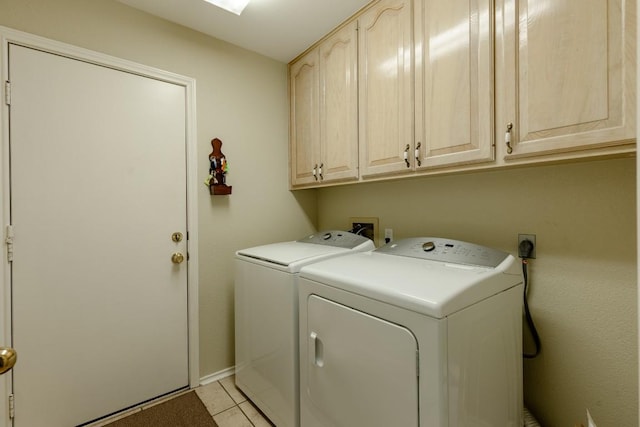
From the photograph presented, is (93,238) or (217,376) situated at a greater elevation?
(93,238)

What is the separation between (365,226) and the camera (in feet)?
6.79

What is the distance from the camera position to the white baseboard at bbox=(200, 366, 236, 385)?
193 cm

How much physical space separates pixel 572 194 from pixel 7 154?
252 cm

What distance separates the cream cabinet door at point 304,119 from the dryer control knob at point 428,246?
891mm

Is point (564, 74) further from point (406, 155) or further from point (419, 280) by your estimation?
point (419, 280)

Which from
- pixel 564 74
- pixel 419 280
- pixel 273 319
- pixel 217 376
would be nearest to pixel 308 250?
pixel 273 319

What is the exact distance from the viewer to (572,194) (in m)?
1.21

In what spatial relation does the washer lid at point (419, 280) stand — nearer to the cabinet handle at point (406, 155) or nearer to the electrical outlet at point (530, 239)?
the electrical outlet at point (530, 239)

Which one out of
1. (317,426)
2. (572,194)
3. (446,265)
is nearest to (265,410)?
(317,426)

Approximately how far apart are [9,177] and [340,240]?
66.6 inches

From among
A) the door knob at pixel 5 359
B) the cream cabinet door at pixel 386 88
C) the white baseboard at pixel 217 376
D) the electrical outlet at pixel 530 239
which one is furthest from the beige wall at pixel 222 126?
the electrical outlet at pixel 530 239

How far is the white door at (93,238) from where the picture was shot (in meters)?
1.40

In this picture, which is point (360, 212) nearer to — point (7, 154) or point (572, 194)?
point (572, 194)

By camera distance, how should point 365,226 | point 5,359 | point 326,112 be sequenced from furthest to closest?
point 365,226 → point 326,112 → point 5,359
